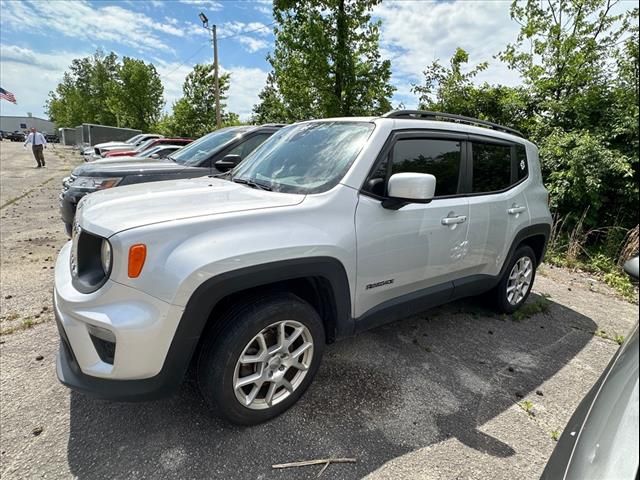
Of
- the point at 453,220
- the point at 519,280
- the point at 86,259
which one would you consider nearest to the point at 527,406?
the point at 453,220

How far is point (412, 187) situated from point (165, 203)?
1445 millimetres

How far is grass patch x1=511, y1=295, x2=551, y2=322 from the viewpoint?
395 centimetres

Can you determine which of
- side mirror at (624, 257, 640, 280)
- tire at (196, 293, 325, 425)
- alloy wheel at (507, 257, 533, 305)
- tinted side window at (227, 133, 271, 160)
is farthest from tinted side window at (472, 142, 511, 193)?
tinted side window at (227, 133, 271, 160)

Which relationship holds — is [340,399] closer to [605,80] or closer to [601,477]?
[601,477]

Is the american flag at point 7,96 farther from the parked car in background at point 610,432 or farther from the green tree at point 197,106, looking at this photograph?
the parked car in background at point 610,432

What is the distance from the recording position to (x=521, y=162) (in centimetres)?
371

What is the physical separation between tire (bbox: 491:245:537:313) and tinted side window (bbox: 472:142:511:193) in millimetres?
776

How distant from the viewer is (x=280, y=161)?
2850 millimetres

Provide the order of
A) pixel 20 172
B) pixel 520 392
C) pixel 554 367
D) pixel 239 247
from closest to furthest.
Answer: pixel 239 247 < pixel 520 392 < pixel 554 367 < pixel 20 172

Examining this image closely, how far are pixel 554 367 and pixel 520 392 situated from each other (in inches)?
23.4

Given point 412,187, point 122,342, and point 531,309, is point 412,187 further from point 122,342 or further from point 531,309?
point 531,309

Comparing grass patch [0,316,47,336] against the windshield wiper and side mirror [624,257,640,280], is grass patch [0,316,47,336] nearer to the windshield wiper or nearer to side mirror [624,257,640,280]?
the windshield wiper

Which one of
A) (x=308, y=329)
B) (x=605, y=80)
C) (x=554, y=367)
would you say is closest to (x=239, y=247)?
(x=308, y=329)

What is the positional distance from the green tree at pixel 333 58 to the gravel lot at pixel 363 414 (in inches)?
290
